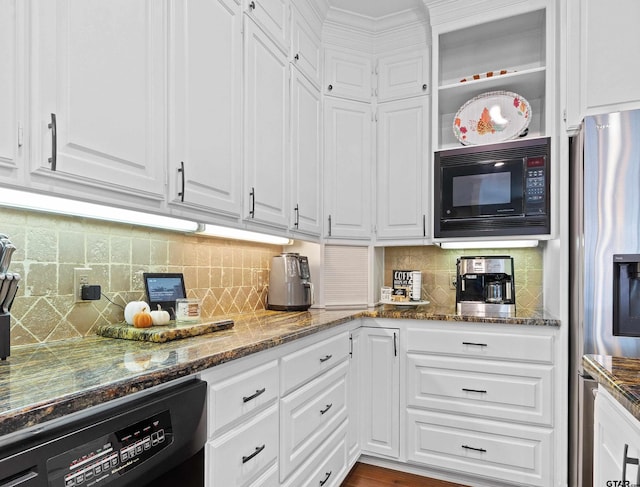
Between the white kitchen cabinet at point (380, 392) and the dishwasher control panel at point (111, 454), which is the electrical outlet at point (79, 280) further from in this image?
the white kitchen cabinet at point (380, 392)

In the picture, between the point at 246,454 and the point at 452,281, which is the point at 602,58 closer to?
the point at 452,281

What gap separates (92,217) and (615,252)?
2.16 m

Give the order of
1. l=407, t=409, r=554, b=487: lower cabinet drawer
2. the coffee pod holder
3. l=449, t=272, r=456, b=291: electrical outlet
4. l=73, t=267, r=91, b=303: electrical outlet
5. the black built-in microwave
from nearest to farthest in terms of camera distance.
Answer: the coffee pod holder < l=73, t=267, r=91, b=303: electrical outlet < l=407, t=409, r=554, b=487: lower cabinet drawer < the black built-in microwave < l=449, t=272, r=456, b=291: electrical outlet

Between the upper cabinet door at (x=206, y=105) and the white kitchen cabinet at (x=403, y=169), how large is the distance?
4.13 ft

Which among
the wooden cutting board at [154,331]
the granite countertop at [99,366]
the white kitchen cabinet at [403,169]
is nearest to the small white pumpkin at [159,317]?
the wooden cutting board at [154,331]

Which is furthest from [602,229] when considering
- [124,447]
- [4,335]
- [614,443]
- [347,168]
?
[4,335]

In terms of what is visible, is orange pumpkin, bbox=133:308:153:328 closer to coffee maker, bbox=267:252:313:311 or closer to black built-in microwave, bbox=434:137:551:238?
coffee maker, bbox=267:252:313:311

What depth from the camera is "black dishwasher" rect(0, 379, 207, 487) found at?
28.0 inches

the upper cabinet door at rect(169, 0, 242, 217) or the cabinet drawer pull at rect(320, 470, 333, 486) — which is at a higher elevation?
the upper cabinet door at rect(169, 0, 242, 217)

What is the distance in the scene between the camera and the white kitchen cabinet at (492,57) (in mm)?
2445

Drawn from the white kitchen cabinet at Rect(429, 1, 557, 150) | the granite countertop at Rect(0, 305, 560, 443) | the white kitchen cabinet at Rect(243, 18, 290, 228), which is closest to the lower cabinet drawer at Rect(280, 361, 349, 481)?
the granite countertop at Rect(0, 305, 560, 443)

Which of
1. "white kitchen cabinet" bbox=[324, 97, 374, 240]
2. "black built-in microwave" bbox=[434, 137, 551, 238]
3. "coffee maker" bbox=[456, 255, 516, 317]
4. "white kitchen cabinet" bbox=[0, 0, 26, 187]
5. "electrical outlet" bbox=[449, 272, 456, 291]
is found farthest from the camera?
"electrical outlet" bbox=[449, 272, 456, 291]

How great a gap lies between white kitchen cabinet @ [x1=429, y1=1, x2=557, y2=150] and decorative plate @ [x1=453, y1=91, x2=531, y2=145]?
0.06 meters

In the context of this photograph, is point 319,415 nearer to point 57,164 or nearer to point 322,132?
point 57,164
